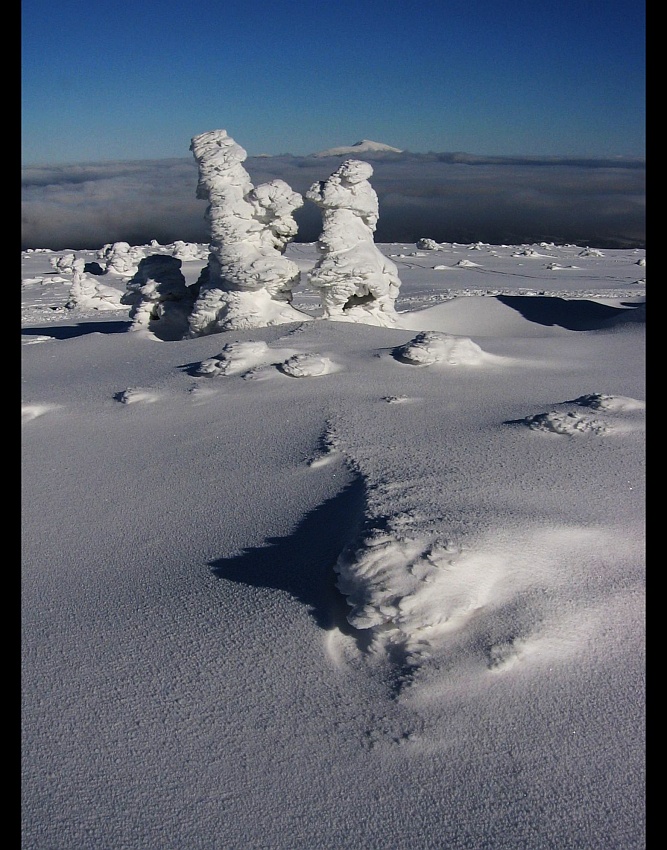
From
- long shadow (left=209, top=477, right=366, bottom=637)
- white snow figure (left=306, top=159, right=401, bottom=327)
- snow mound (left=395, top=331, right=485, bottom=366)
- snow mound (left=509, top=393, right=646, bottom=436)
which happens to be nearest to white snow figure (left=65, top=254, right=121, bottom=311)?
white snow figure (left=306, top=159, right=401, bottom=327)

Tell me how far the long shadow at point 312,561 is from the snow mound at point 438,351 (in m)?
3.47

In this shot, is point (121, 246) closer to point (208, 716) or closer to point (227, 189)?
point (227, 189)

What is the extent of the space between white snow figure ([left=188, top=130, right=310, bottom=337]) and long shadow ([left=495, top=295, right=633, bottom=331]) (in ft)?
15.6

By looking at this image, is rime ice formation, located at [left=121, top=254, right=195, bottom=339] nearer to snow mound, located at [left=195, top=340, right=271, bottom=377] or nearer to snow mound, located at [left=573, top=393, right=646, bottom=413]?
snow mound, located at [left=195, top=340, right=271, bottom=377]

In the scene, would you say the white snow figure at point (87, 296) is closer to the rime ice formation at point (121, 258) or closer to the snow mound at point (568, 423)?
the rime ice formation at point (121, 258)

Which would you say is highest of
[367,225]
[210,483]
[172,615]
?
[367,225]

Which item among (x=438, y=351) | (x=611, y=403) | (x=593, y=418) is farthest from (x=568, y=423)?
(x=438, y=351)

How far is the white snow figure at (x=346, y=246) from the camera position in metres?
11.5

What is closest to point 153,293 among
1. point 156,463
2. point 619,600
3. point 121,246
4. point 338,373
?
point 338,373

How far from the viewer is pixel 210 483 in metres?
5.89

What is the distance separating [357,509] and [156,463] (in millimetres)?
2420

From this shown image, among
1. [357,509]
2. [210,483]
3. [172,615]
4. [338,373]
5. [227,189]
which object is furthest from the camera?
[227,189]

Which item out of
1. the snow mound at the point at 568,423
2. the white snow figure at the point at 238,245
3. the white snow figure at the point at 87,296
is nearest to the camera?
the snow mound at the point at 568,423

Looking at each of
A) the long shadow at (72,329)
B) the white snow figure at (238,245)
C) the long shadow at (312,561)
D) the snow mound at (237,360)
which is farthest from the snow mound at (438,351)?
the long shadow at (72,329)
